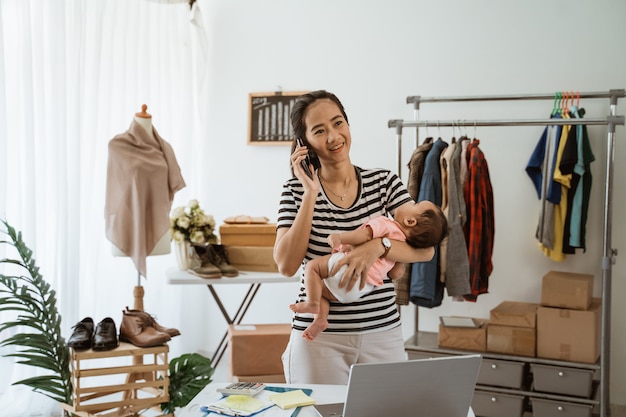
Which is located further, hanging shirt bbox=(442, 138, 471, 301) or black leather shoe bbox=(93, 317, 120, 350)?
hanging shirt bbox=(442, 138, 471, 301)

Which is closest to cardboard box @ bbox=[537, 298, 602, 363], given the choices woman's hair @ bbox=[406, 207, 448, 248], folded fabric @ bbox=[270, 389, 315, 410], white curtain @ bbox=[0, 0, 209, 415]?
woman's hair @ bbox=[406, 207, 448, 248]

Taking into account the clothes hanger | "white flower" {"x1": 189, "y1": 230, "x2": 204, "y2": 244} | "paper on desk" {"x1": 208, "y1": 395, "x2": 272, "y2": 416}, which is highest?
the clothes hanger

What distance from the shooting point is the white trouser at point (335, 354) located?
6.01 feet

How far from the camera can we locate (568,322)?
3.29 meters

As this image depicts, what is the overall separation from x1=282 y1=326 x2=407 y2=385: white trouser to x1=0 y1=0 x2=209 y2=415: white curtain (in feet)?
6.88

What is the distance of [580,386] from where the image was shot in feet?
10.6

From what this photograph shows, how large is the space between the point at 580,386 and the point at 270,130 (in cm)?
262

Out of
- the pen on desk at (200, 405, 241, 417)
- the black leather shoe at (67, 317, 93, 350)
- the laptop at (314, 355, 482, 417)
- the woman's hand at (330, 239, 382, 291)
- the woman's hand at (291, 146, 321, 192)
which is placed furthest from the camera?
the black leather shoe at (67, 317, 93, 350)

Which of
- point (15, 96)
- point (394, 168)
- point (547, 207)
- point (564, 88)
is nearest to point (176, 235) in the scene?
point (15, 96)

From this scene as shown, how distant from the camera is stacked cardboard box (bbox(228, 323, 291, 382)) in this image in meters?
3.38

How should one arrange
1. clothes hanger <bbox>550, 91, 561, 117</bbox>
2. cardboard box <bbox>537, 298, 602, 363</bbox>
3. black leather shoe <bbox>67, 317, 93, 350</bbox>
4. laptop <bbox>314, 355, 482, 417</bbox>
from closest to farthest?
laptop <bbox>314, 355, 482, 417</bbox>, black leather shoe <bbox>67, 317, 93, 350</bbox>, cardboard box <bbox>537, 298, 602, 363</bbox>, clothes hanger <bbox>550, 91, 561, 117</bbox>

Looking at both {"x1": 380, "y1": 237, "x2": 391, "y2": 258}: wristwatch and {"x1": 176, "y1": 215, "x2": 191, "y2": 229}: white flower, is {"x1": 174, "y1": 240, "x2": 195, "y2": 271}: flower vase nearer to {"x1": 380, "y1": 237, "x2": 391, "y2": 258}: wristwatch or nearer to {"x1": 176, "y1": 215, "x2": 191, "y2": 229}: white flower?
{"x1": 176, "y1": 215, "x2": 191, "y2": 229}: white flower

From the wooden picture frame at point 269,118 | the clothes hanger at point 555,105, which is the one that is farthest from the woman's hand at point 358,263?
the wooden picture frame at point 269,118

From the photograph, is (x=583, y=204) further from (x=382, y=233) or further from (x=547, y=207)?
(x=382, y=233)
